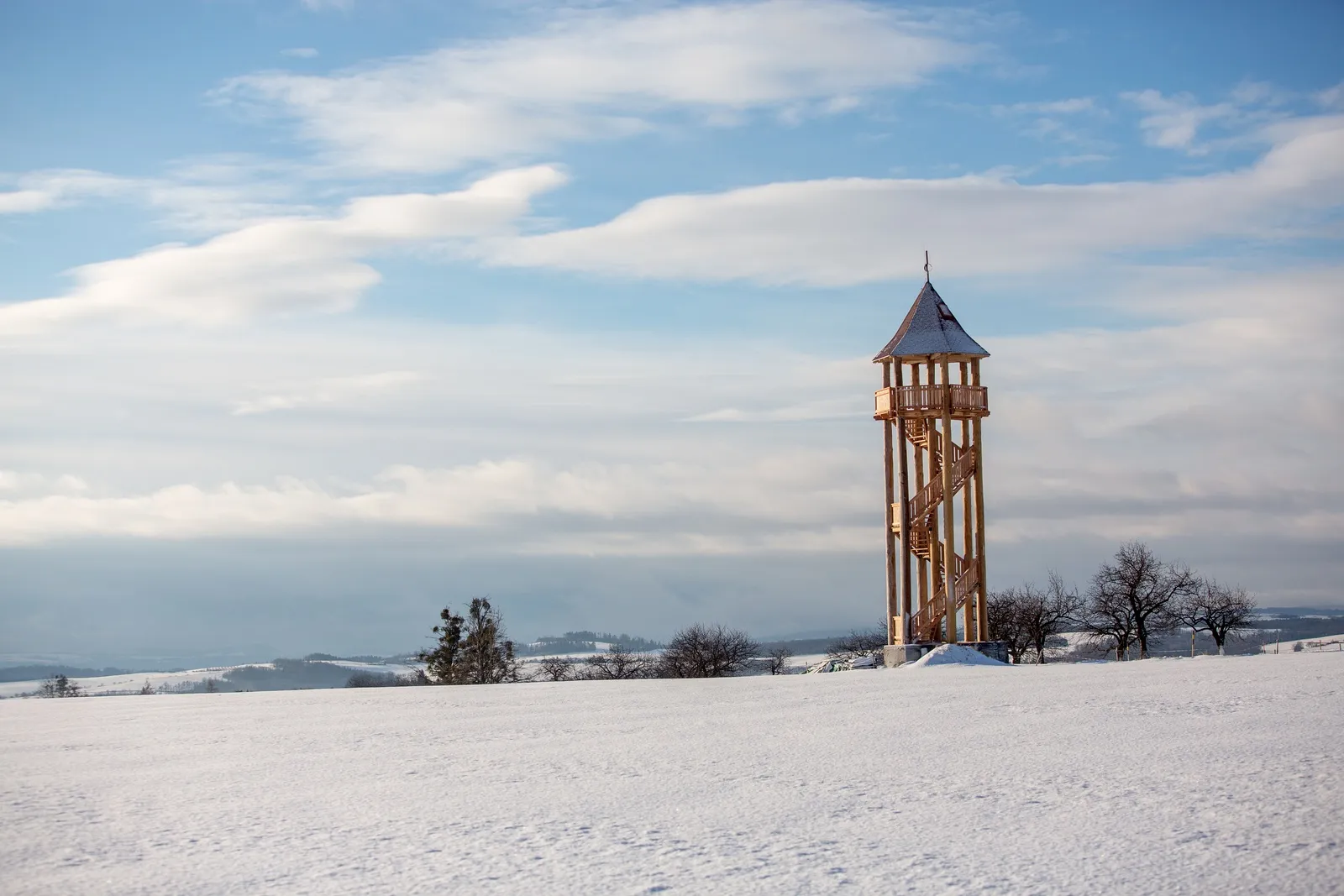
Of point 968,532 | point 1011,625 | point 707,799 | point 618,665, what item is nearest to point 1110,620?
Result: point 1011,625

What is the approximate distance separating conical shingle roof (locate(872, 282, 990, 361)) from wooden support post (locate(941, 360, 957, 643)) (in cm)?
77

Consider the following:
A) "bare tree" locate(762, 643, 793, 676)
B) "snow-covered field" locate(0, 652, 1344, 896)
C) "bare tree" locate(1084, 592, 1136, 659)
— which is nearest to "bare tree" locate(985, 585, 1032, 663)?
"bare tree" locate(1084, 592, 1136, 659)

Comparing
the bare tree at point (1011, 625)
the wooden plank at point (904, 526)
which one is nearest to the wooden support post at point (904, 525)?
the wooden plank at point (904, 526)

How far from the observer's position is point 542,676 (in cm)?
6631

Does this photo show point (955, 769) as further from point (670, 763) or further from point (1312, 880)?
point (1312, 880)

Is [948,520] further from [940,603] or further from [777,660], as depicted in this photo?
[777,660]

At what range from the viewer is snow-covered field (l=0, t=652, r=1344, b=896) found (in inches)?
324

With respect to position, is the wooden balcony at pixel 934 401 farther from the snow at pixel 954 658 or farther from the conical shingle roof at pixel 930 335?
the snow at pixel 954 658

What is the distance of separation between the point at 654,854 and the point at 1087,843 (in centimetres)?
299

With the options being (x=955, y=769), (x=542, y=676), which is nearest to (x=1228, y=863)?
(x=955, y=769)

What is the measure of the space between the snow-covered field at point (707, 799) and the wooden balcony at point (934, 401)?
1437 cm

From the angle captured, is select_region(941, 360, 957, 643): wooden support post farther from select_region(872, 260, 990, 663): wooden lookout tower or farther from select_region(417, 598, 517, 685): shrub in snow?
select_region(417, 598, 517, 685): shrub in snow

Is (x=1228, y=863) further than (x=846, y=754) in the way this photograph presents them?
No

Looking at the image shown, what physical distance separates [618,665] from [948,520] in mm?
34985
